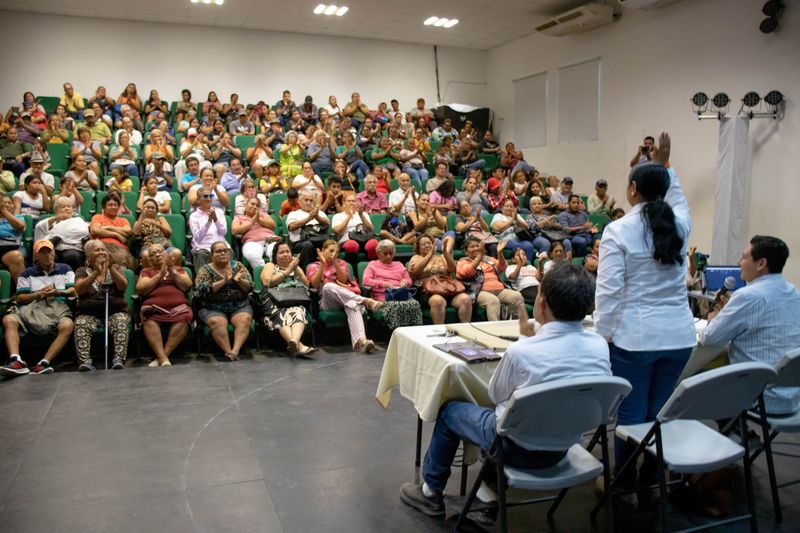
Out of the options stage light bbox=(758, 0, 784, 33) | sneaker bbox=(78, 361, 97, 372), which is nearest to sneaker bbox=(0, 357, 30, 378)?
sneaker bbox=(78, 361, 97, 372)

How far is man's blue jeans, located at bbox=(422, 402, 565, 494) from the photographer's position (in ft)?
7.73

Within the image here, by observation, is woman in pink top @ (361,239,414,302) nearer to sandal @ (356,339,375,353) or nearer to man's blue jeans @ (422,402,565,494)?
sandal @ (356,339,375,353)

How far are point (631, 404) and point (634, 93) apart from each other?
873 centimetres

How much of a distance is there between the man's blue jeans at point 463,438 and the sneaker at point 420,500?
0.16 ft

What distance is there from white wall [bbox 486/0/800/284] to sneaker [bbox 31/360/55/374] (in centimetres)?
805

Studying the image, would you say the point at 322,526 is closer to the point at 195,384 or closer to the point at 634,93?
the point at 195,384

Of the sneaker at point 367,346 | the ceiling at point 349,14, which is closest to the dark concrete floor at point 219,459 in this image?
the sneaker at point 367,346

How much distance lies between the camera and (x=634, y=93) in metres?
10.4

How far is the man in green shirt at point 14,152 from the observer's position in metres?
8.14

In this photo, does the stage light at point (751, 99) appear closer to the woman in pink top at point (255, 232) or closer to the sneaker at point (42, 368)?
the woman in pink top at point (255, 232)

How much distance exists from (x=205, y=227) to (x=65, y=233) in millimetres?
1260

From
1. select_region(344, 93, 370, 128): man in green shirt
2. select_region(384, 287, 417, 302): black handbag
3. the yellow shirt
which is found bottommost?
select_region(384, 287, 417, 302): black handbag

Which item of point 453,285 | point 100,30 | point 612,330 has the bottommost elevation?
point 453,285

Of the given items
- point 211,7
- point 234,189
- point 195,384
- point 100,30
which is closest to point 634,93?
point 234,189
